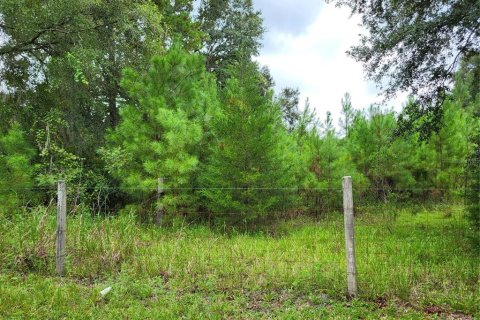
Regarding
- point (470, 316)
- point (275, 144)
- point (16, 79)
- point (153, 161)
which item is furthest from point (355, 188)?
point (16, 79)

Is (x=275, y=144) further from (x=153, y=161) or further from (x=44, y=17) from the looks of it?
(x=44, y=17)

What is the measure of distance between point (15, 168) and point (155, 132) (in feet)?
12.5

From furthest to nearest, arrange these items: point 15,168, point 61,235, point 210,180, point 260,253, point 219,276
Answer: point 15,168, point 210,180, point 260,253, point 61,235, point 219,276

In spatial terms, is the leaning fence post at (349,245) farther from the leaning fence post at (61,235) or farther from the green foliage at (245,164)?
the leaning fence post at (61,235)

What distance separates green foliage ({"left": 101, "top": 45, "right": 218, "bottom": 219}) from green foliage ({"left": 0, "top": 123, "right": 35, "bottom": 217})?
211 cm

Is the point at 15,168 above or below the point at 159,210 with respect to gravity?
above

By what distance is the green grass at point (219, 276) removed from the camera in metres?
4.03

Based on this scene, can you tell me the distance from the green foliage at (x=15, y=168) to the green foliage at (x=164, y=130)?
211cm

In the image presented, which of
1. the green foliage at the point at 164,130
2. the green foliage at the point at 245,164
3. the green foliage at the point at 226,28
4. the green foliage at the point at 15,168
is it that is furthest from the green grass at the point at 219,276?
the green foliage at the point at 226,28

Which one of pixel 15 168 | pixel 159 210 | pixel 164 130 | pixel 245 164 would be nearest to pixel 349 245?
pixel 245 164

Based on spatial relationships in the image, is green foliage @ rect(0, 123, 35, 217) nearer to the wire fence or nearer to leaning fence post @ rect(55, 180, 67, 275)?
the wire fence

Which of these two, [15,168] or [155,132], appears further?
[15,168]

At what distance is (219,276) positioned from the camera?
5.15m

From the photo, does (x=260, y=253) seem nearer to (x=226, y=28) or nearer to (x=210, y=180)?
(x=210, y=180)
